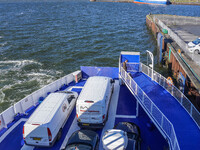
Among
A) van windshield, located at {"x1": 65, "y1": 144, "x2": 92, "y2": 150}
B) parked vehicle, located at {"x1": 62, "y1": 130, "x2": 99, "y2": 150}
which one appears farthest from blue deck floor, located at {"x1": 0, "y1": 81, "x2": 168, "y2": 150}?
van windshield, located at {"x1": 65, "y1": 144, "x2": 92, "y2": 150}

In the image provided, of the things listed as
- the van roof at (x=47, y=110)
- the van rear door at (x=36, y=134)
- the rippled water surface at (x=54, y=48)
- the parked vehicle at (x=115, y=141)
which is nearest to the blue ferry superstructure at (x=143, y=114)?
the van rear door at (x=36, y=134)

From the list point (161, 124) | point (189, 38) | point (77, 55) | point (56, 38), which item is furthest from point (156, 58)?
point (161, 124)

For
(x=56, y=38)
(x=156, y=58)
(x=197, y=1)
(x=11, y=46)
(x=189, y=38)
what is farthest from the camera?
(x=197, y=1)

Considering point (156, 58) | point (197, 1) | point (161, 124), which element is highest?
point (197, 1)

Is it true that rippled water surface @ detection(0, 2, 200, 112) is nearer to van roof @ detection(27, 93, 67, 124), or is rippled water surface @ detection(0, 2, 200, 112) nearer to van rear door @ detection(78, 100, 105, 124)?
van roof @ detection(27, 93, 67, 124)

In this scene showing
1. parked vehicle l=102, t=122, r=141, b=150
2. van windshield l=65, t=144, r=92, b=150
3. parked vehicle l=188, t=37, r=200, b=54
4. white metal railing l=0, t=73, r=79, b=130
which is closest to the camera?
parked vehicle l=102, t=122, r=141, b=150

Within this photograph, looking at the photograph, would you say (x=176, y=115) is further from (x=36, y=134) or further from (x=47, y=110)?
(x=36, y=134)

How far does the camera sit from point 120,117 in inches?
539

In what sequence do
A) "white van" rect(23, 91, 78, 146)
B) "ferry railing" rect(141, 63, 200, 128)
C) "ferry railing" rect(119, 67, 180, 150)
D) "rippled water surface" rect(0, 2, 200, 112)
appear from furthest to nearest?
"rippled water surface" rect(0, 2, 200, 112), "ferry railing" rect(141, 63, 200, 128), "white van" rect(23, 91, 78, 146), "ferry railing" rect(119, 67, 180, 150)

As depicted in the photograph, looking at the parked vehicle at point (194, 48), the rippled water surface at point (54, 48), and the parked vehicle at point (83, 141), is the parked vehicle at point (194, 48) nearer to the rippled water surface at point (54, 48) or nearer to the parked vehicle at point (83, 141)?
the rippled water surface at point (54, 48)

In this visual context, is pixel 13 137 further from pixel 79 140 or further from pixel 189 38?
pixel 189 38

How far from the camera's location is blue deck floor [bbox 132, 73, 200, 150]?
9.66 metres

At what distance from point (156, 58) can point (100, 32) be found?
57.3 feet

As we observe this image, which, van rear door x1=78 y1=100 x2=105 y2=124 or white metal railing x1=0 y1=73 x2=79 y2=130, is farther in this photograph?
white metal railing x1=0 y1=73 x2=79 y2=130
